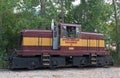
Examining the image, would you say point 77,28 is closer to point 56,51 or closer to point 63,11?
point 56,51

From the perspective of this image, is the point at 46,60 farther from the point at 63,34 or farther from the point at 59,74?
the point at 59,74

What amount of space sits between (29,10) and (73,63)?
25.2 feet

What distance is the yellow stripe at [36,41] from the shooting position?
770 inches

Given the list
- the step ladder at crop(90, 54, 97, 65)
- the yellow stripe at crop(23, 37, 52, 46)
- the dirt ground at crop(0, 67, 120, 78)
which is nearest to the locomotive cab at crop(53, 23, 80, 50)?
the yellow stripe at crop(23, 37, 52, 46)

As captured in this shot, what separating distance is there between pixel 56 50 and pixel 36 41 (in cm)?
148

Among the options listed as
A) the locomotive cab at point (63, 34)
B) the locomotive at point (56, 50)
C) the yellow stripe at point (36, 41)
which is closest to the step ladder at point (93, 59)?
the locomotive at point (56, 50)

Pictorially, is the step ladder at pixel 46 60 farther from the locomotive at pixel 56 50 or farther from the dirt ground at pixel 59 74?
the dirt ground at pixel 59 74

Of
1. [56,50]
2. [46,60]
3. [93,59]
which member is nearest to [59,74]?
[46,60]

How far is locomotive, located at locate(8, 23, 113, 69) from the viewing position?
19109mm

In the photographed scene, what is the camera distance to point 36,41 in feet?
65.1

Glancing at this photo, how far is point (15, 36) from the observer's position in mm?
25203

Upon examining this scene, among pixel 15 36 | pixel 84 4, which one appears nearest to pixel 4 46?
pixel 15 36

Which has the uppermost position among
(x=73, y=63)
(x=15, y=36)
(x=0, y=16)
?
(x=0, y=16)

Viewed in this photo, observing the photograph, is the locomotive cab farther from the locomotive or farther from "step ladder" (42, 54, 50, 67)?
"step ladder" (42, 54, 50, 67)
